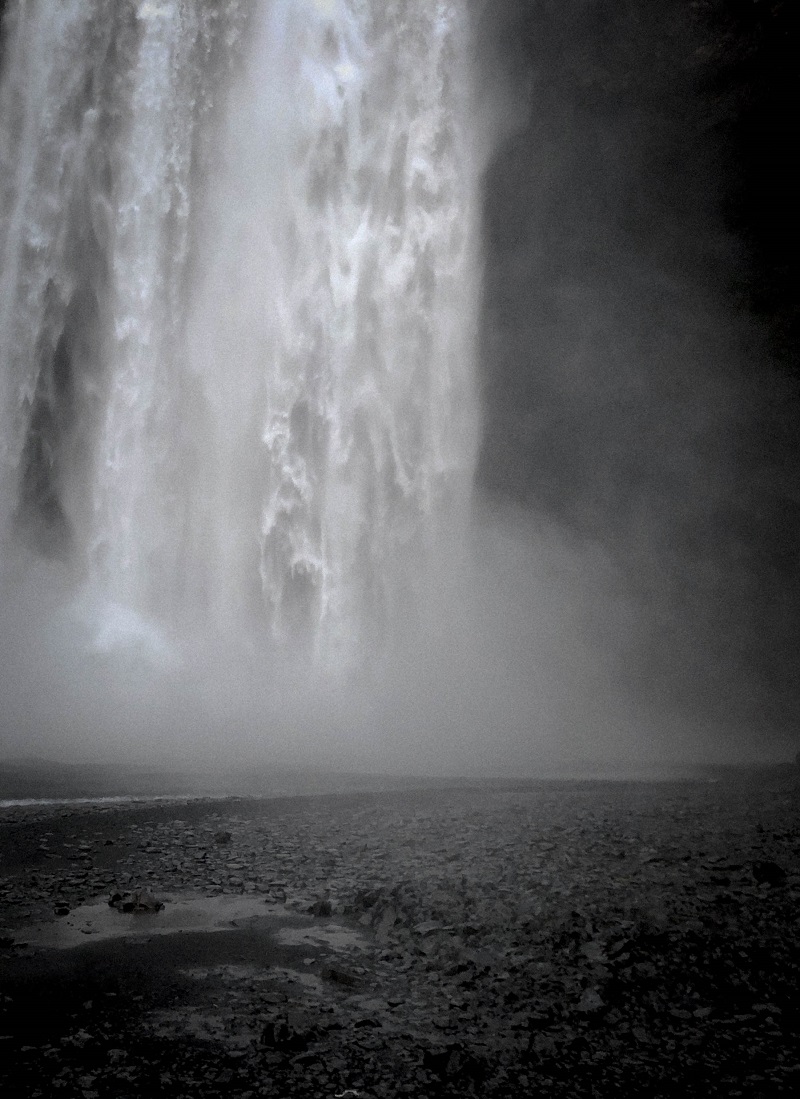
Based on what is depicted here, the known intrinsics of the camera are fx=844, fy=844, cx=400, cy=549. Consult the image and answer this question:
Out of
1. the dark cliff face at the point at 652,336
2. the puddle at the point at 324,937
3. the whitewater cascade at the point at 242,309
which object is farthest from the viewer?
the whitewater cascade at the point at 242,309

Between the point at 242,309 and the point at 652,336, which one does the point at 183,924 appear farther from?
the point at 652,336

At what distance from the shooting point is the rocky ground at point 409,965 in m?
3.30

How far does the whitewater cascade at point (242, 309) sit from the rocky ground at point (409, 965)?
13.4 m

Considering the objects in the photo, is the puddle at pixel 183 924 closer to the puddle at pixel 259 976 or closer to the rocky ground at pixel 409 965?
the rocky ground at pixel 409 965

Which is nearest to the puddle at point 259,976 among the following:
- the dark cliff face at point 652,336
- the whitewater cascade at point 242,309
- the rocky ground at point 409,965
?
the rocky ground at point 409,965

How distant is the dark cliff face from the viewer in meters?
20.2

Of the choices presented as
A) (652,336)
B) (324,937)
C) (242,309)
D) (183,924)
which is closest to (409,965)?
(324,937)

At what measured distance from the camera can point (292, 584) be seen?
65.4ft

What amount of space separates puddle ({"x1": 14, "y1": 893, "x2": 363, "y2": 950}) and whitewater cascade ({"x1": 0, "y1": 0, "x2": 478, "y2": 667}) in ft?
47.8

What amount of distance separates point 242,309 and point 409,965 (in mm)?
19667

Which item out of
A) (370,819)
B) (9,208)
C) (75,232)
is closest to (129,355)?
(75,232)

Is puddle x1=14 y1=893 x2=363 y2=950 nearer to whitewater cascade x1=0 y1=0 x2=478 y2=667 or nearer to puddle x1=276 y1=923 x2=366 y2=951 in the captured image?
puddle x1=276 y1=923 x2=366 y2=951

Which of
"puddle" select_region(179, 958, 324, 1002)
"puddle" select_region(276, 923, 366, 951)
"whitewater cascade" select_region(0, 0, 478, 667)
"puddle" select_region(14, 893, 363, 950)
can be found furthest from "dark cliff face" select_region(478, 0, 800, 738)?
"puddle" select_region(179, 958, 324, 1002)

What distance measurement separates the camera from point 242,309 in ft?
71.4
